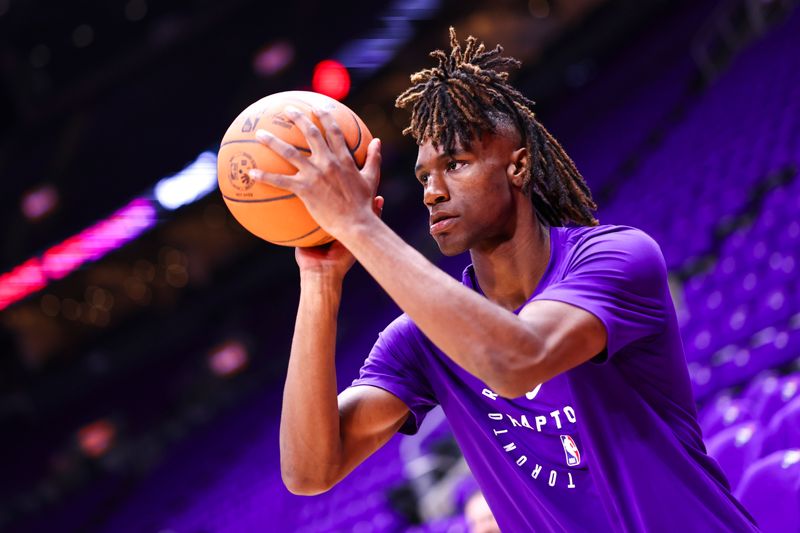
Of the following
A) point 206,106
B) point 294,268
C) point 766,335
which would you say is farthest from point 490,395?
point 294,268

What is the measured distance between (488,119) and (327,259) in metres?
0.42

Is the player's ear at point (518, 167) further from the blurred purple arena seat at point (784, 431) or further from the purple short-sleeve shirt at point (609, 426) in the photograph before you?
the blurred purple arena seat at point (784, 431)

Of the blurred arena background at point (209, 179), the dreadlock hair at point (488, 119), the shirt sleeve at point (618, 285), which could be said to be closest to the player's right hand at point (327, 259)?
the dreadlock hair at point (488, 119)

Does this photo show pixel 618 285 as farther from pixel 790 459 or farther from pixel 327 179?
pixel 790 459

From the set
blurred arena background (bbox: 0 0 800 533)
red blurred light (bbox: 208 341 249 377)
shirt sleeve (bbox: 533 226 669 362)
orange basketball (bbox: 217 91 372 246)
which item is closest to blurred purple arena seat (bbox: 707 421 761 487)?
shirt sleeve (bbox: 533 226 669 362)

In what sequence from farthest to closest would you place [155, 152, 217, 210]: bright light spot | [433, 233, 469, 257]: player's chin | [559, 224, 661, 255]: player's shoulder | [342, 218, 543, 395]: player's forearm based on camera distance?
[155, 152, 217, 210]: bright light spot
[433, 233, 469, 257]: player's chin
[559, 224, 661, 255]: player's shoulder
[342, 218, 543, 395]: player's forearm

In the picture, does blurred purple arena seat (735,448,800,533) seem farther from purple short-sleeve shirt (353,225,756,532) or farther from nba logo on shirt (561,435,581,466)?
nba logo on shirt (561,435,581,466)

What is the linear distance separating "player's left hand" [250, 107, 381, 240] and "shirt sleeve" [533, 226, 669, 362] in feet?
1.12

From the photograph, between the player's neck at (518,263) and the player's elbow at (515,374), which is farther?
the player's neck at (518,263)

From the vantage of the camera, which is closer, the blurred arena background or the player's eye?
the player's eye

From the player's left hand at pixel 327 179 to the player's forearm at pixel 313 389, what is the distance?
279mm

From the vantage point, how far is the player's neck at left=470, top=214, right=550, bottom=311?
6.07 ft

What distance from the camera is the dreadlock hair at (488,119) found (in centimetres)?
185

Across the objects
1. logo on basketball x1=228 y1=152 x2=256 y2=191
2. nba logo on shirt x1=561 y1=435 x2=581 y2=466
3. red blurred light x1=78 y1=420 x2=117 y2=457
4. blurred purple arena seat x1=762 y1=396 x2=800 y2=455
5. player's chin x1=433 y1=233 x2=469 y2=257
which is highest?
logo on basketball x1=228 y1=152 x2=256 y2=191
